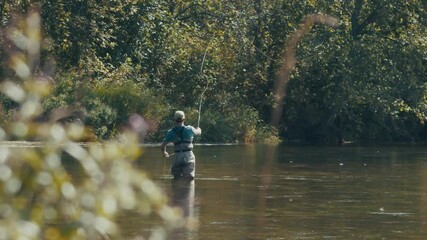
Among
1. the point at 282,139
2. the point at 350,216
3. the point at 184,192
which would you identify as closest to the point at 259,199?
the point at 184,192

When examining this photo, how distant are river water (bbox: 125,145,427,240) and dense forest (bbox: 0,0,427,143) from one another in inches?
391

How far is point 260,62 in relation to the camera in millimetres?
46312

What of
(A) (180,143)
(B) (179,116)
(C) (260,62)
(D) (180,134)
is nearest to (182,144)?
(A) (180,143)

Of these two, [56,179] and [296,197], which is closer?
[56,179]

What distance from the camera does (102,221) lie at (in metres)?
4.30

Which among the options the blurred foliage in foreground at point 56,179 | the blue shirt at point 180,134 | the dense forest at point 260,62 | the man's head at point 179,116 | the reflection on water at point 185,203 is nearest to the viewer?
the blurred foliage in foreground at point 56,179

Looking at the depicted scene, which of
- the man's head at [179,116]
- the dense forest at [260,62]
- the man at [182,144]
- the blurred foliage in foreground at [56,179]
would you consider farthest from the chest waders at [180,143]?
the dense forest at [260,62]

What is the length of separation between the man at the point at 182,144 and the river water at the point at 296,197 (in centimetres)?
30

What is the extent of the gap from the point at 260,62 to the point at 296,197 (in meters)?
28.3

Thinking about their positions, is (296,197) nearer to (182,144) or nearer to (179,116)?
(182,144)

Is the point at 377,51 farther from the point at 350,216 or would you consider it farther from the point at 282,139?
the point at 350,216

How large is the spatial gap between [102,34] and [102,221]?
35.3 metres

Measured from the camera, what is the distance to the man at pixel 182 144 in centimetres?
1908

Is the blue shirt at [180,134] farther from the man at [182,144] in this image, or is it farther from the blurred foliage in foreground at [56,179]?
the blurred foliage in foreground at [56,179]
